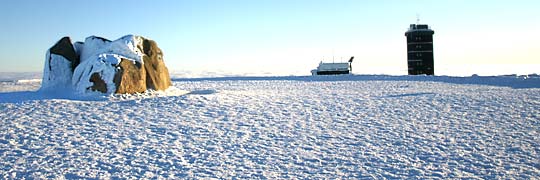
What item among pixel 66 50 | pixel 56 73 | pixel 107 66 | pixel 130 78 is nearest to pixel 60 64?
pixel 56 73

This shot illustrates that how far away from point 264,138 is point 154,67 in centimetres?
850

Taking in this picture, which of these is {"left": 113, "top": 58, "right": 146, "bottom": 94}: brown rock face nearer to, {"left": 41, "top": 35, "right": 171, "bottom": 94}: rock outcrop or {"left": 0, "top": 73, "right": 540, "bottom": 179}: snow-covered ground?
{"left": 41, "top": 35, "right": 171, "bottom": 94}: rock outcrop

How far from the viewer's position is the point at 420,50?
160 feet

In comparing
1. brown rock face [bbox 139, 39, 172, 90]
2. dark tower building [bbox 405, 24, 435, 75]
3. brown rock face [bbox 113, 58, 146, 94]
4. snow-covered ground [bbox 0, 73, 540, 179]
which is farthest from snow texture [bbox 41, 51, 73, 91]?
dark tower building [bbox 405, 24, 435, 75]

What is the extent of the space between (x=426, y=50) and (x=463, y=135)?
4207 centimetres

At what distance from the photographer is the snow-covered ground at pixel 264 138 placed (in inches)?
290

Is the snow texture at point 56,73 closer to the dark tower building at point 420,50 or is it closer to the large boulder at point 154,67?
the large boulder at point 154,67

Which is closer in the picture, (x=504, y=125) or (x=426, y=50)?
(x=504, y=125)

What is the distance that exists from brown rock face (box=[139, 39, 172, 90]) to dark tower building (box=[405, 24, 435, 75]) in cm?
3774

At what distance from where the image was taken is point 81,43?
699 inches

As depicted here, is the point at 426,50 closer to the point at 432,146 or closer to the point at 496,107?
the point at 496,107

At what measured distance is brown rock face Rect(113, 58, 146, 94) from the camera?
14139mm

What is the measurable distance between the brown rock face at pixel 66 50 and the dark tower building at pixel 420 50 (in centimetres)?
4040

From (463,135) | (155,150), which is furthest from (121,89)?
(463,135)
